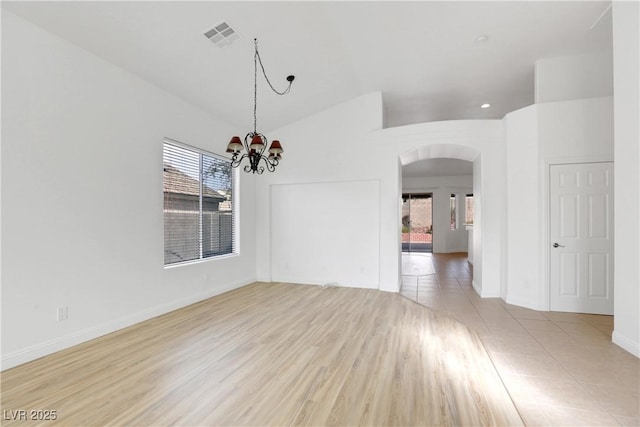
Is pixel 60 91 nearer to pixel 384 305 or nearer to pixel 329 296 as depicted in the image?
pixel 329 296

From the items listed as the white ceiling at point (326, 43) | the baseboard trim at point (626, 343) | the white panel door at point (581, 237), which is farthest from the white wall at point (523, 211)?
the baseboard trim at point (626, 343)

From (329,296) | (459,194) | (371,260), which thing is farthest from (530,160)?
(459,194)

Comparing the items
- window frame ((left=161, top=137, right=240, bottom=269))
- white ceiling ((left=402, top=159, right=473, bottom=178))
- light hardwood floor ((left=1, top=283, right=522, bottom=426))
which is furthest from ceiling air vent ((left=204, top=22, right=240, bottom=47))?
white ceiling ((left=402, top=159, right=473, bottom=178))

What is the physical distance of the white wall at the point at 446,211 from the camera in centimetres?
1103

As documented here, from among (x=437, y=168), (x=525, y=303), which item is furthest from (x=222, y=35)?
(x=437, y=168)

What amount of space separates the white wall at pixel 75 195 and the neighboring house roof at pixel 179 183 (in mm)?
221

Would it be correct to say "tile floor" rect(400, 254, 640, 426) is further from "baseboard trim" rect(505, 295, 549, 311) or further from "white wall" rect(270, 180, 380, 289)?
"white wall" rect(270, 180, 380, 289)

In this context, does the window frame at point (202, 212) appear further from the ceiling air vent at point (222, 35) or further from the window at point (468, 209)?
the window at point (468, 209)

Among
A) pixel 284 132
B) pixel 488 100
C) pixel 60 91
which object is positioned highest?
pixel 488 100

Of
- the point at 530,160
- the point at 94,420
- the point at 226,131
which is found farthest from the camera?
the point at 226,131

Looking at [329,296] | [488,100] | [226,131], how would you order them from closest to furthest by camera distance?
[329,296]
[226,131]
[488,100]

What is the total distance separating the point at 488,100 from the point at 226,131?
528cm

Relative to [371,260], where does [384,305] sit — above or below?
below

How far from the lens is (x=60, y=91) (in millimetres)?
2961
